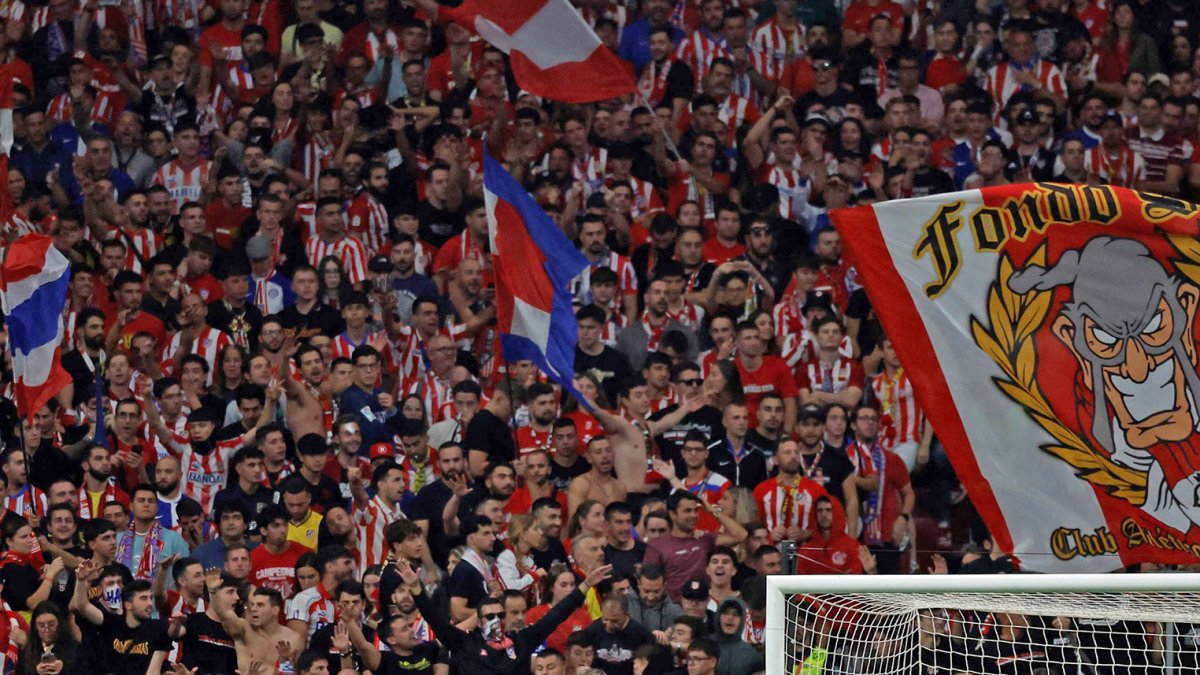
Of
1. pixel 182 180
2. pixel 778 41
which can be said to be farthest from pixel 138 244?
pixel 778 41

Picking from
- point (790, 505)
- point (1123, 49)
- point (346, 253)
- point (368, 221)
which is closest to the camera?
point (790, 505)

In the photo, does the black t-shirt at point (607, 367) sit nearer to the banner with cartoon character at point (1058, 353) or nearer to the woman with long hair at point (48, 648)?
the woman with long hair at point (48, 648)

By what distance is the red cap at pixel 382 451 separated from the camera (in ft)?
42.6

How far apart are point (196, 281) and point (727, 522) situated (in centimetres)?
436

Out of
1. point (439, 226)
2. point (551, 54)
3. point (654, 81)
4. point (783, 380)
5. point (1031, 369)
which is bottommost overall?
point (783, 380)

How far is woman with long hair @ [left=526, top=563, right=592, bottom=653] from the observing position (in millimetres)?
11625

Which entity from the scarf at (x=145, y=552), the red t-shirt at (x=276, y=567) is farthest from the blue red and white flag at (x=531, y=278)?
the scarf at (x=145, y=552)

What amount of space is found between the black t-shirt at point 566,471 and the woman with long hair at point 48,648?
2.67 meters

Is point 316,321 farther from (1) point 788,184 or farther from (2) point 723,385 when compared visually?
(1) point 788,184

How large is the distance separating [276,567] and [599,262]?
3077 millimetres

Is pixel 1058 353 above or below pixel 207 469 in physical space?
above

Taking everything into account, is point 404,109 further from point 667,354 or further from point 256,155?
point 667,354

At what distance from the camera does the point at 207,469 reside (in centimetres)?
1338

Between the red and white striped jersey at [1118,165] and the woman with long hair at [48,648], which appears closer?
the woman with long hair at [48,648]
